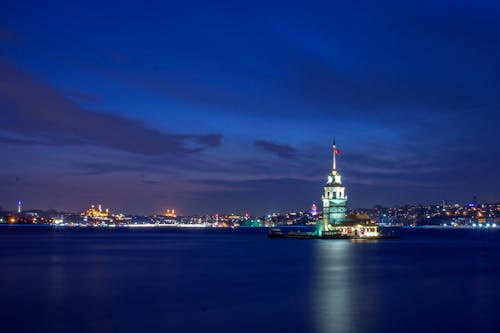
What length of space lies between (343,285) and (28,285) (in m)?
20.8

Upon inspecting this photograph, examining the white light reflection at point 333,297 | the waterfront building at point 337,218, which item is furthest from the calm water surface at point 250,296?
the waterfront building at point 337,218

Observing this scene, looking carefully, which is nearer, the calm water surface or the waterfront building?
the calm water surface

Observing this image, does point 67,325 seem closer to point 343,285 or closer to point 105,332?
point 105,332

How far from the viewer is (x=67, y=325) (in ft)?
94.9

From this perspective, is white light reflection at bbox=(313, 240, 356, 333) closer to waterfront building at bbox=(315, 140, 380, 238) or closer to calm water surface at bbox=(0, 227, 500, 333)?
calm water surface at bbox=(0, 227, 500, 333)

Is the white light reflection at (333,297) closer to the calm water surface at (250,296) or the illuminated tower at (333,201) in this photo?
the calm water surface at (250,296)

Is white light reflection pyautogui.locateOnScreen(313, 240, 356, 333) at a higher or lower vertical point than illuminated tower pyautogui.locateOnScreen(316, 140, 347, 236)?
lower

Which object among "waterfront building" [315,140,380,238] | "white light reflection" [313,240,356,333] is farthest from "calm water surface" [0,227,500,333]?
"waterfront building" [315,140,380,238]

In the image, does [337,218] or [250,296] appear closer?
[250,296]

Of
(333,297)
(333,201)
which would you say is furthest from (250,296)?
(333,201)

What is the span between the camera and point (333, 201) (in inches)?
4528

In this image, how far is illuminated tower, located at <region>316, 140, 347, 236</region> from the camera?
115 meters

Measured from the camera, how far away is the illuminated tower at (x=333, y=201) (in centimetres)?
11519

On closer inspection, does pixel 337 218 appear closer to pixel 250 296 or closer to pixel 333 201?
pixel 333 201
